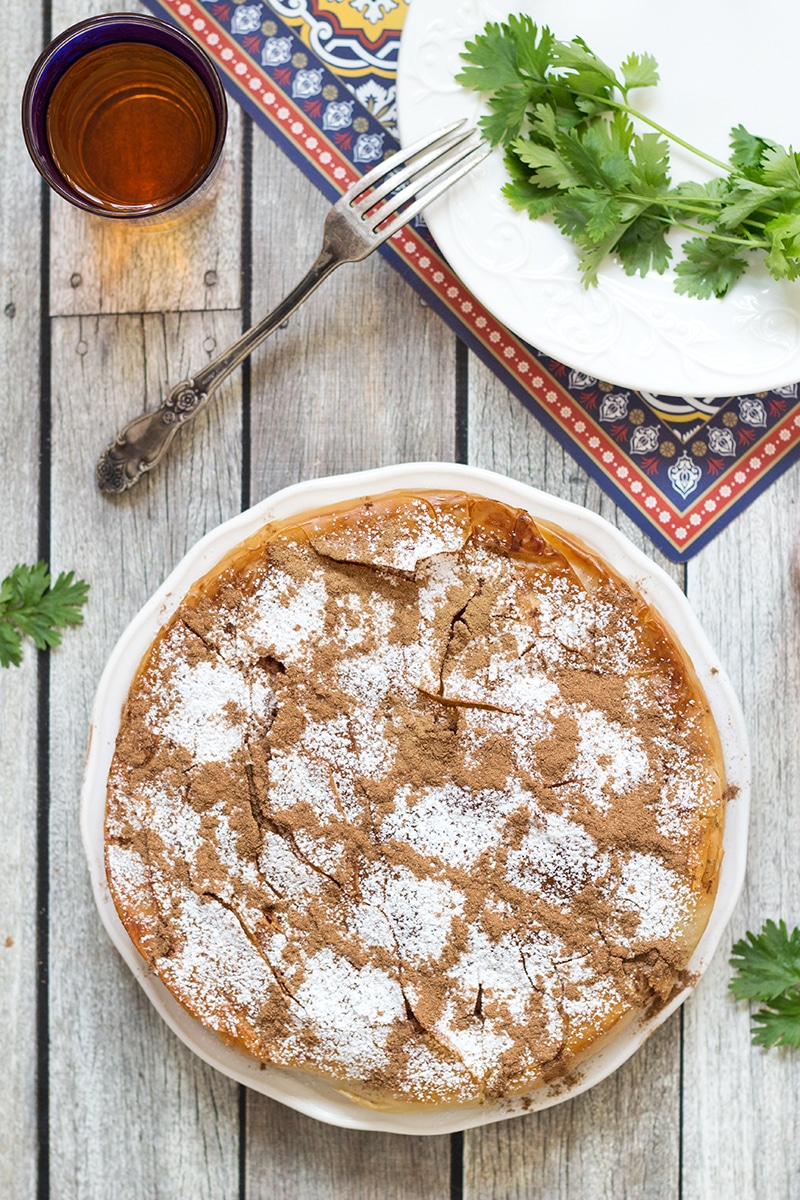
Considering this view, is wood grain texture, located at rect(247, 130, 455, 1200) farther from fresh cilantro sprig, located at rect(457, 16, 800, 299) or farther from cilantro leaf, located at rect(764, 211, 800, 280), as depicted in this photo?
cilantro leaf, located at rect(764, 211, 800, 280)

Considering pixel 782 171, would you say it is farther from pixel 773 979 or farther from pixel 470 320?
pixel 773 979

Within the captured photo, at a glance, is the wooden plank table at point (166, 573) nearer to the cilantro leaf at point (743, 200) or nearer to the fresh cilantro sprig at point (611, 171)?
the fresh cilantro sprig at point (611, 171)

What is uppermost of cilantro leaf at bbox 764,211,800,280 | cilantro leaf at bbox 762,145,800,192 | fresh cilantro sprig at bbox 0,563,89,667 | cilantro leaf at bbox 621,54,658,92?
cilantro leaf at bbox 621,54,658,92

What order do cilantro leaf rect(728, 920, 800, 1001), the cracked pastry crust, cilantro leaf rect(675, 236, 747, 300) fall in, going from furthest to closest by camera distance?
cilantro leaf rect(728, 920, 800, 1001) < cilantro leaf rect(675, 236, 747, 300) < the cracked pastry crust

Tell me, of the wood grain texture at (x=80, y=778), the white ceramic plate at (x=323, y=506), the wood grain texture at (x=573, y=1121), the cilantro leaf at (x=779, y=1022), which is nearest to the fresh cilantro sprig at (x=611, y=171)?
the wood grain texture at (x=573, y=1121)

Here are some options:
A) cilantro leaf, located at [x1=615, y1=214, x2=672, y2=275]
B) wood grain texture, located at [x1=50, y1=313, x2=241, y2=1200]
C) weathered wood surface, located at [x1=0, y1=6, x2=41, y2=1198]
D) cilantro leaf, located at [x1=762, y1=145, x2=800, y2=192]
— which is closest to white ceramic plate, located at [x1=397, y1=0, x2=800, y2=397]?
cilantro leaf, located at [x1=615, y1=214, x2=672, y2=275]

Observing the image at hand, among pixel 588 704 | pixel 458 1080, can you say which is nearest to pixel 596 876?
pixel 588 704
